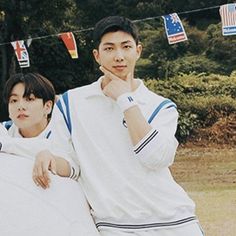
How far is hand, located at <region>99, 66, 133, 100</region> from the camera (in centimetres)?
181

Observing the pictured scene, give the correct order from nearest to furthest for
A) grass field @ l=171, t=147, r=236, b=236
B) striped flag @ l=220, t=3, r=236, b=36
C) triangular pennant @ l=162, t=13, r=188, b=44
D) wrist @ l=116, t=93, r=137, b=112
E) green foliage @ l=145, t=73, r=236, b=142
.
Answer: wrist @ l=116, t=93, r=137, b=112, grass field @ l=171, t=147, r=236, b=236, striped flag @ l=220, t=3, r=236, b=36, triangular pennant @ l=162, t=13, r=188, b=44, green foliage @ l=145, t=73, r=236, b=142

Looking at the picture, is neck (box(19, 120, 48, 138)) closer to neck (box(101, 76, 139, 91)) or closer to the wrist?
neck (box(101, 76, 139, 91))

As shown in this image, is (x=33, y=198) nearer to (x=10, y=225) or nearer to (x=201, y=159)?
(x=10, y=225)

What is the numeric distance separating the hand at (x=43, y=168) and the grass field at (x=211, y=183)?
4.86 meters

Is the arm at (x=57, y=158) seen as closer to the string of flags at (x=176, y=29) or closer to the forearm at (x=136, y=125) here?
the forearm at (x=136, y=125)

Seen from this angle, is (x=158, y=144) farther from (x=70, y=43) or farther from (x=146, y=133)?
(x=70, y=43)

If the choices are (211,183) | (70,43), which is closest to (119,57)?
(211,183)

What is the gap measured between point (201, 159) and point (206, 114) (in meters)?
1.99

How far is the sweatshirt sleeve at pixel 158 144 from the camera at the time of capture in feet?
5.74

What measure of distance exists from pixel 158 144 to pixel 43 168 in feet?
0.99

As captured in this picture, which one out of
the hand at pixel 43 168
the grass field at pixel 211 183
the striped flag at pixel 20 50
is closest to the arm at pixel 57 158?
the hand at pixel 43 168

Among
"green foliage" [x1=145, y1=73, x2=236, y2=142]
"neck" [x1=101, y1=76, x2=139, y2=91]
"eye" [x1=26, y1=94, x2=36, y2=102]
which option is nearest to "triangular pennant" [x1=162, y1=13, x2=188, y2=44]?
"green foliage" [x1=145, y1=73, x2=236, y2=142]

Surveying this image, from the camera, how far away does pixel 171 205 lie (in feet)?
5.99

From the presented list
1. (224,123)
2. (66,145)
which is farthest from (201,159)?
(66,145)
